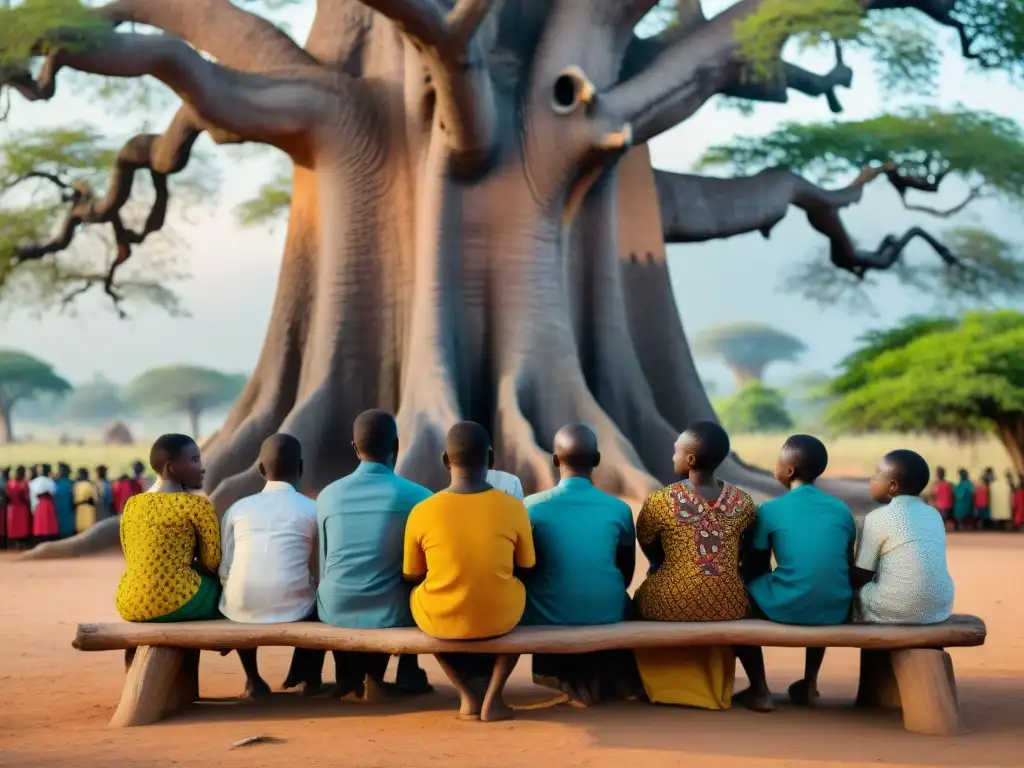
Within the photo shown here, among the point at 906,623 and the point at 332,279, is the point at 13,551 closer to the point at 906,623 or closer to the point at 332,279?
the point at 332,279

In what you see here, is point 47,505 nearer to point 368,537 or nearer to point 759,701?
point 368,537

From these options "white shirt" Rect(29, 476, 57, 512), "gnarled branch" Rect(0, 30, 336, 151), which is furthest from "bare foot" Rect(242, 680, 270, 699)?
"white shirt" Rect(29, 476, 57, 512)

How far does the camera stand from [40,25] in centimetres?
1336

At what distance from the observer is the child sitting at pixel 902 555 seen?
18.2 ft

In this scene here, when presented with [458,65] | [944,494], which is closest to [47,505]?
[458,65]

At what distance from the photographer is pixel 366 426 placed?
18.7 ft

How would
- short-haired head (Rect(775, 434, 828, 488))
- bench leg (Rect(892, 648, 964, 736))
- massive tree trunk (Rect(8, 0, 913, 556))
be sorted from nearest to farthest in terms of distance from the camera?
bench leg (Rect(892, 648, 964, 736))
short-haired head (Rect(775, 434, 828, 488))
massive tree trunk (Rect(8, 0, 913, 556))

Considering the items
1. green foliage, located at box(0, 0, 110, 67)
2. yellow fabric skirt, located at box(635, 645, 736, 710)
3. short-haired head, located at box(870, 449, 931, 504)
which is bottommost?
yellow fabric skirt, located at box(635, 645, 736, 710)

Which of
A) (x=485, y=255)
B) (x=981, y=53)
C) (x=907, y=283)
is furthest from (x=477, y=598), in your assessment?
(x=907, y=283)

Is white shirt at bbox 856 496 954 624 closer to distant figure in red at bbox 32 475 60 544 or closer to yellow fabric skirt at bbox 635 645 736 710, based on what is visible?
yellow fabric skirt at bbox 635 645 736 710

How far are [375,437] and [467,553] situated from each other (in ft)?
2.13

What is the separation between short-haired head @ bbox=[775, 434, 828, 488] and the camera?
227 inches

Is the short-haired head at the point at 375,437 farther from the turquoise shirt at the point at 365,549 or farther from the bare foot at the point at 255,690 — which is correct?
the bare foot at the point at 255,690

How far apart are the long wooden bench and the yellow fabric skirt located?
0.51 ft
